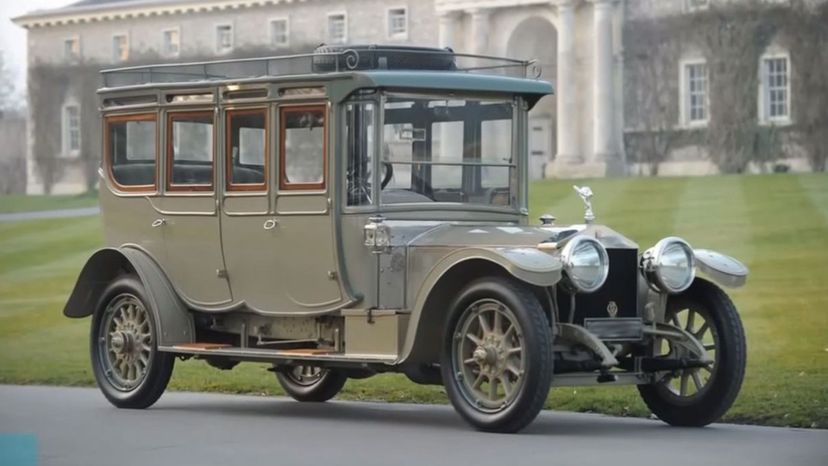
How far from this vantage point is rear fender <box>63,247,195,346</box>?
13414 mm

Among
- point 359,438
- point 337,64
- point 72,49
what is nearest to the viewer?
point 359,438

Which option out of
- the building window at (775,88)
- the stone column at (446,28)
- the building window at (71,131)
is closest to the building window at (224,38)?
the building window at (71,131)

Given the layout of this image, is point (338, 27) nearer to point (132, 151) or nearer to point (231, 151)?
point (132, 151)

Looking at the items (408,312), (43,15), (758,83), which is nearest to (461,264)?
(408,312)

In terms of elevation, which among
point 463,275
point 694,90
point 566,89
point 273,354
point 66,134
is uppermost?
point 566,89

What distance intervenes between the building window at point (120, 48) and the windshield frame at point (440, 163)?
106 feet

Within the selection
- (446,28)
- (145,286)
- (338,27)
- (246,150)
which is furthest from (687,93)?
(246,150)

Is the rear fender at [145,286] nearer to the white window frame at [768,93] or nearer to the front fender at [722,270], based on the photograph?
the front fender at [722,270]

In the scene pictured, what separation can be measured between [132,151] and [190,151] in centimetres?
69

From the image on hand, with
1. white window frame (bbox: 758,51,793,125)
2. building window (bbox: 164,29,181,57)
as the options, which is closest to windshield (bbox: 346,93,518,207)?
building window (bbox: 164,29,181,57)

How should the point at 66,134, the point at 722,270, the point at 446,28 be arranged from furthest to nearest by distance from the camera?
the point at 446,28 < the point at 66,134 < the point at 722,270

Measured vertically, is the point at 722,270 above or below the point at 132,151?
below

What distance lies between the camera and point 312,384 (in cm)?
1421

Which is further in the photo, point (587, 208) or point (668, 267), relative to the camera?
point (587, 208)
